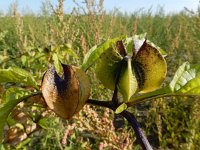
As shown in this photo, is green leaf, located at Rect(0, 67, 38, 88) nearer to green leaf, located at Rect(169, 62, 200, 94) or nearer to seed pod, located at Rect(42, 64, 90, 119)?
seed pod, located at Rect(42, 64, 90, 119)

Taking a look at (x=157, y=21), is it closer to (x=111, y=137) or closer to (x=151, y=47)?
(x=111, y=137)

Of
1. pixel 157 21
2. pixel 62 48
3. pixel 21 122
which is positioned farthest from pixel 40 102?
pixel 157 21

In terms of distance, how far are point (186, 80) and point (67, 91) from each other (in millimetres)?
131

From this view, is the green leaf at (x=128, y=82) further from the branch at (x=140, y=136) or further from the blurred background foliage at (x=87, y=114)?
the blurred background foliage at (x=87, y=114)

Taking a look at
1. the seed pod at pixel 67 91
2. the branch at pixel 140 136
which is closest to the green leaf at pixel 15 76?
the seed pod at pixel 67 91

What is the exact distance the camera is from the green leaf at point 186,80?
1.40ft

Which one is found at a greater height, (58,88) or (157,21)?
(58,88)

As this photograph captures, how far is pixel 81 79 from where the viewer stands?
0.44 m

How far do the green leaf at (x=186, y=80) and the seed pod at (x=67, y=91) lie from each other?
10 cm

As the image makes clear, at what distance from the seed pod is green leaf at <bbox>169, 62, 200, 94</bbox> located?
0.10 meters

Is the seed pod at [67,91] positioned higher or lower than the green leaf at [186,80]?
lower

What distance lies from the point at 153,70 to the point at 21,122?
2.82 ft

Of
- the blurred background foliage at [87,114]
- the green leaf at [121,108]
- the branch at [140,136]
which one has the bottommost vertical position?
the blurred background foliage at [87,114]

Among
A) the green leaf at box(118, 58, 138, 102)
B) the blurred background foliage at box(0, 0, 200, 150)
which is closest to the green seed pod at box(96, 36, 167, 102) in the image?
the green leaf at box(118, 58, 138, 102)
